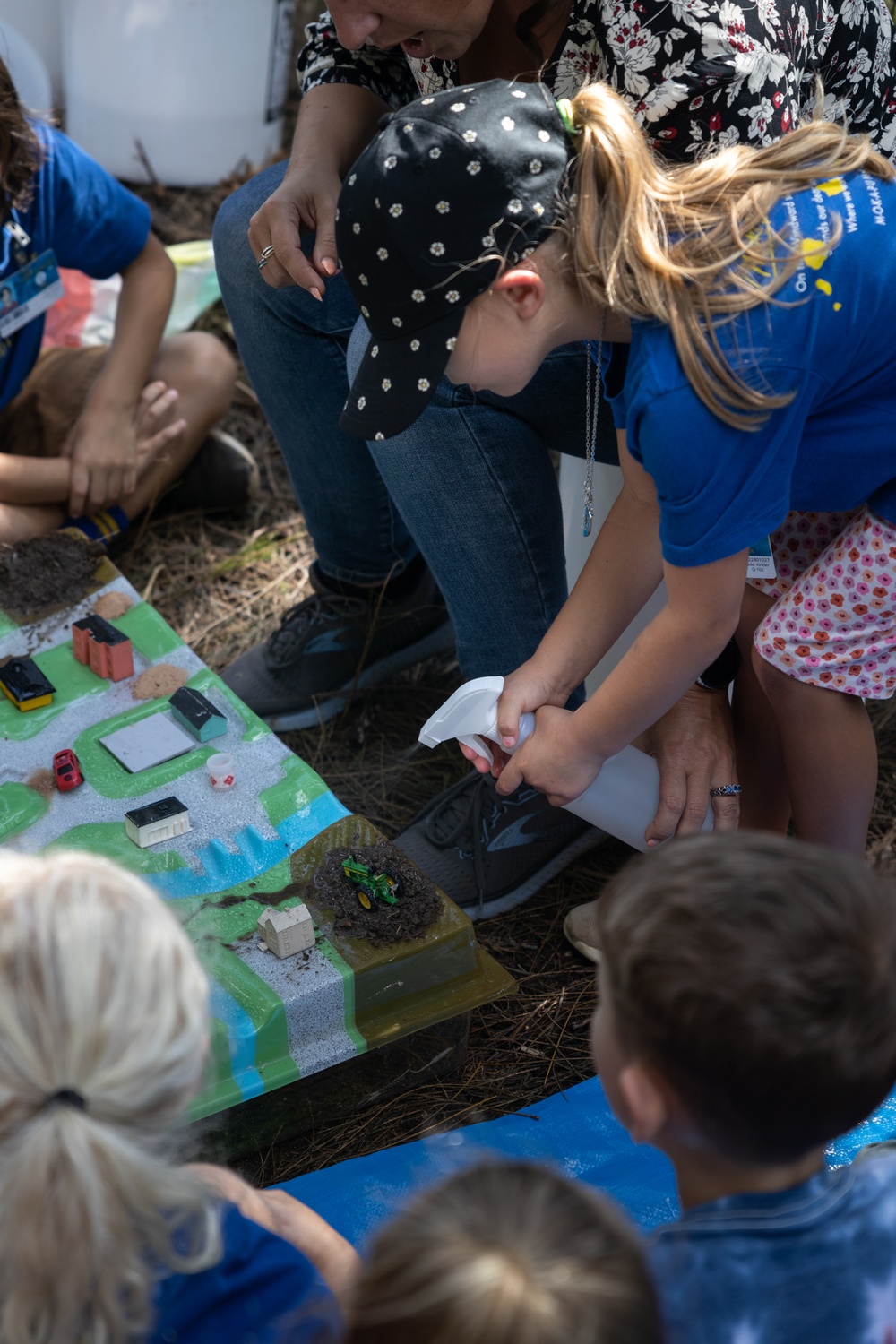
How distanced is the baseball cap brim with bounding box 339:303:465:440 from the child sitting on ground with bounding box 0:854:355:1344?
1.76 ft

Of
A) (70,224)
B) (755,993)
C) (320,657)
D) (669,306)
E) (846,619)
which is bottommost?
(320,657)

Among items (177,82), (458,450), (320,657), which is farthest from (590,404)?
(177,82)

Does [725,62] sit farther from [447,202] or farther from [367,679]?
[367,679]

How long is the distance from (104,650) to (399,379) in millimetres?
629

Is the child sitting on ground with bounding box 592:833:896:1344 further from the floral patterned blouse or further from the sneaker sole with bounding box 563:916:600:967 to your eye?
the floral patterned blouse

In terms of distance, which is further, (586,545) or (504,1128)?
(586,545)

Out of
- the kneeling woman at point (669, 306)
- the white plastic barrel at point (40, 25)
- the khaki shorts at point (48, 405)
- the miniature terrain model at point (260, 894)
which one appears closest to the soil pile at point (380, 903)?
the miniature terrain model at point (260, 894)

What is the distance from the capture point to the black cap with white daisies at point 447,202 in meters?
1.04

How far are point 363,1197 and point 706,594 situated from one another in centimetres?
68

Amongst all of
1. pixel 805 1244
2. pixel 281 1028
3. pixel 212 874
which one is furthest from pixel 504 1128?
pixel 805 1244

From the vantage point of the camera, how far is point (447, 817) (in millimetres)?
1572

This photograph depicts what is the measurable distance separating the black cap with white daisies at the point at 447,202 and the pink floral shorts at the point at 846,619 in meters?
0.46

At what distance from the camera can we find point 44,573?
1698 millimetres

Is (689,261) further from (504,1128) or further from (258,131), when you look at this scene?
(258,131)
